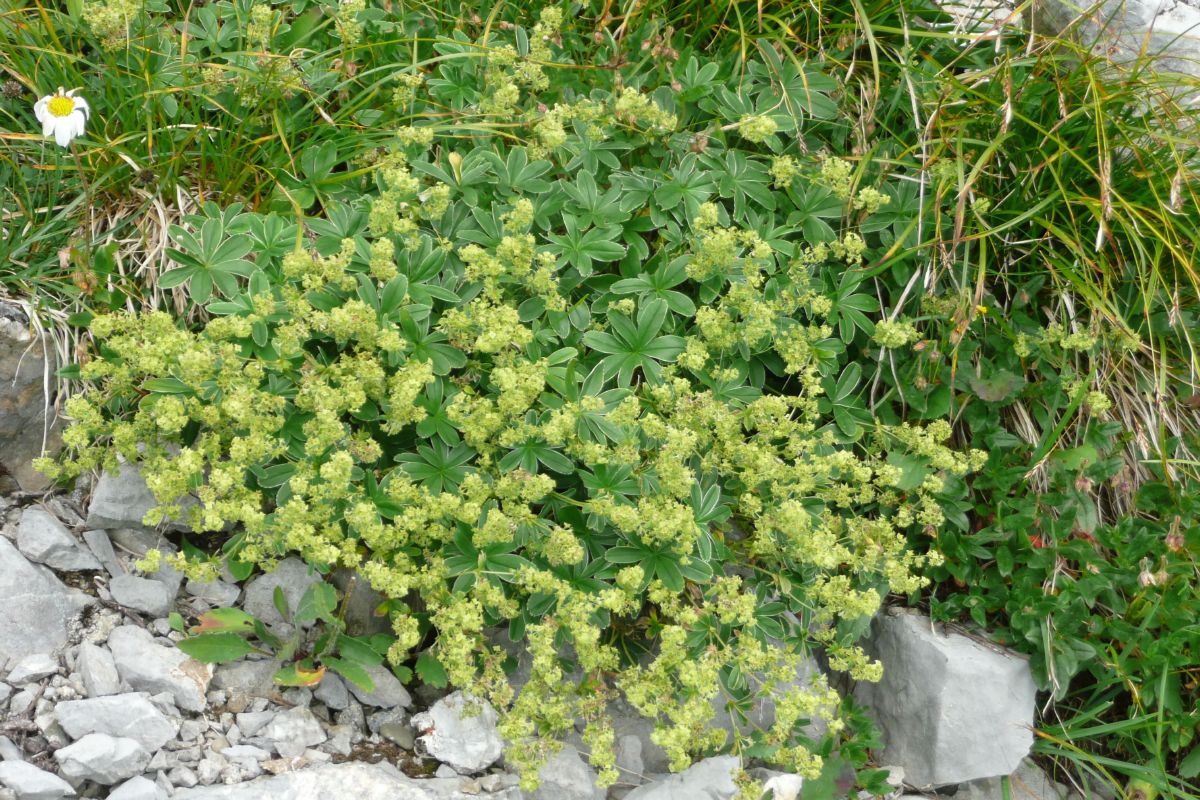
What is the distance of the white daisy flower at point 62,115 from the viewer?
11.9 ft

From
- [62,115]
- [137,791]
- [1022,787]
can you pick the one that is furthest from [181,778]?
[1022,787]

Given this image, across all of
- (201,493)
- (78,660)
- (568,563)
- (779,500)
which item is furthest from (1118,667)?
(78,660)

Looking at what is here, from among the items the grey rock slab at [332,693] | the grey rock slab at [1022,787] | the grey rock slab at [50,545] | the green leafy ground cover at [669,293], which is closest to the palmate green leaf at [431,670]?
the green leafy ground cover at [669,293]

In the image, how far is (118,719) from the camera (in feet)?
9.80

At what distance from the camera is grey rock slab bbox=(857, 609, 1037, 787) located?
12.7 feet

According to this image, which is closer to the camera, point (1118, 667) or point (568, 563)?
point (568, 563)

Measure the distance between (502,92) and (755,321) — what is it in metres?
1.31

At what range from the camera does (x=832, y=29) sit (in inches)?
185

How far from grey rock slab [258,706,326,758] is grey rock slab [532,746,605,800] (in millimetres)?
760

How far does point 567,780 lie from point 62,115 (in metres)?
3.04

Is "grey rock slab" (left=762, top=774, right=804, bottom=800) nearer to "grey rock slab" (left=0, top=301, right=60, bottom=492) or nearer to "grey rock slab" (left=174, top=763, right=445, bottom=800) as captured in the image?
"grey rock slab" (left=174, top=763, right=445, bottom=800)

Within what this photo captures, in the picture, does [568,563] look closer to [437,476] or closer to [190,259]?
[437,476]

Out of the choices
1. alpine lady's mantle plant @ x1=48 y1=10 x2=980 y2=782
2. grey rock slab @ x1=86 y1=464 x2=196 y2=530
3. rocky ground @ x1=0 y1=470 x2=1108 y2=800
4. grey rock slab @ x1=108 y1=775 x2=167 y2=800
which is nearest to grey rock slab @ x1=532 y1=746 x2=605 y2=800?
rocky ground @ x1=0 y1=470 x2=1108 y2=800

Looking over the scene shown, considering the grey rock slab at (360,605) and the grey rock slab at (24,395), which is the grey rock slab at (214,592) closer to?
the grey rock slab at (360,605)
